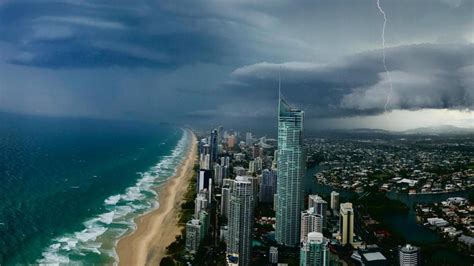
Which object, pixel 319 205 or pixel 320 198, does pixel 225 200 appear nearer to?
pixel 319 205

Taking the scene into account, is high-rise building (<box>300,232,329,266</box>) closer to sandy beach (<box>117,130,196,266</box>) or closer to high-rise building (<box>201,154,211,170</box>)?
sandy beach (<box>117,130,196,266</box>)

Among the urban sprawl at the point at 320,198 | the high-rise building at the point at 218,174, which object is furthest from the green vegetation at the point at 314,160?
the high-rise building at the point at 218,174

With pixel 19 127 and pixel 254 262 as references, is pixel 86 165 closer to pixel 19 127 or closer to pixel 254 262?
pixel 19 127

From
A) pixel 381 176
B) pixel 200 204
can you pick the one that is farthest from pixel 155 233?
pixel 381 176

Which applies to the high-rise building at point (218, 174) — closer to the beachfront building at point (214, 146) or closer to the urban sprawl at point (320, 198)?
the urban sprawl at point (320, 198)

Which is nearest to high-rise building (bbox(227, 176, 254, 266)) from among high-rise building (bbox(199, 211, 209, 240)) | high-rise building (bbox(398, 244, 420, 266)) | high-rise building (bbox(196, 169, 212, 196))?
high-rise building (bbox(199, 211, 209, 240))

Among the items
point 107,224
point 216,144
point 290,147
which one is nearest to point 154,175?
point 216,144
